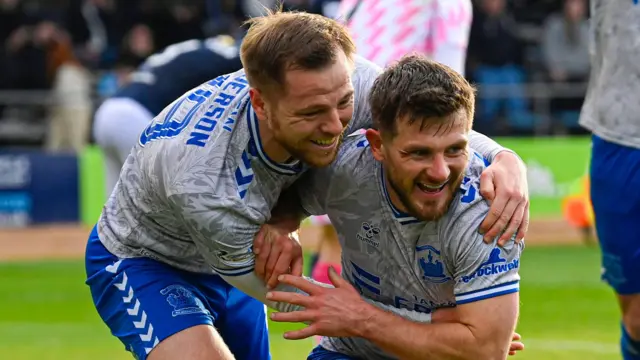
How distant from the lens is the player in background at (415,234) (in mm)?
4258

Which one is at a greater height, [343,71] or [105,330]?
[343,71]

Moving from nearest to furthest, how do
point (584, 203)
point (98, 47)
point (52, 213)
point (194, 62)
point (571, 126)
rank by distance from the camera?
point (194, 62) → point (584, 203) → point (52, 213) → point (571, 126) → point (98, 47)

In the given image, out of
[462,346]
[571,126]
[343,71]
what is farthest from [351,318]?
[571,126]

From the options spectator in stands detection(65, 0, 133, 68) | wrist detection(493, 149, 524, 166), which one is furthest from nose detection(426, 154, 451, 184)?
spectator in stands detection(65, 0, 133, 68)

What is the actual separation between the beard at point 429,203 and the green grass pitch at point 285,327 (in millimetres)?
4118

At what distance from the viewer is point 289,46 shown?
4.38 metres

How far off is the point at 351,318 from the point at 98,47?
1620 centimetres

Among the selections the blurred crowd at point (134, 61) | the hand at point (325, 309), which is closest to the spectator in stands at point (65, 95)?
the blurred crowd at point (134, 61)

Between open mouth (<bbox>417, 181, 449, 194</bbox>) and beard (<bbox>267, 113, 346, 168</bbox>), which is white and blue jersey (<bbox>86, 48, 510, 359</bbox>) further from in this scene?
open mouth (<bbox>417, 181, 449, 194</bbox>)

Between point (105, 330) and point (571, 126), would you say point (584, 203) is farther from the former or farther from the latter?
point (105, 330)

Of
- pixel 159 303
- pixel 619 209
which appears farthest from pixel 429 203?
pixel 619 209

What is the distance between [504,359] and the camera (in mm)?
4379

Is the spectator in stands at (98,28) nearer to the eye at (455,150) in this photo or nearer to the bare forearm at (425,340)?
the bare forearm at (425,340)

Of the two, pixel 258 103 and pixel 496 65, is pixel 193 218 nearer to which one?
pixel 258 103
